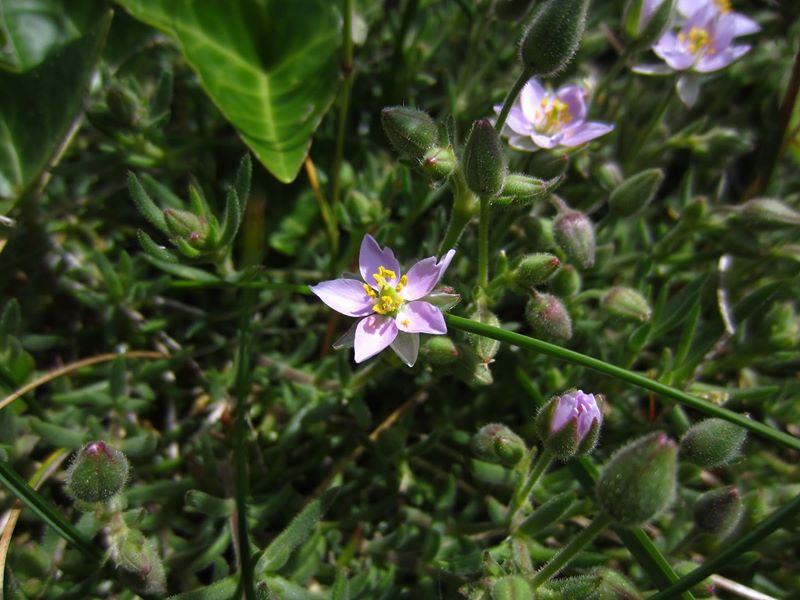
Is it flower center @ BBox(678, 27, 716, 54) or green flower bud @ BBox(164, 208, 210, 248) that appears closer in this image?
green flower bud @ BBox(164, 208, 210, 248)

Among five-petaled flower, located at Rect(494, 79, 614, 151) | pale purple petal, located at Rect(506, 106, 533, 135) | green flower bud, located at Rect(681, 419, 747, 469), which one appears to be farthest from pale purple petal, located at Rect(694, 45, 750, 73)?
green flower bud, located at Rect(681, 419, 747, 469)

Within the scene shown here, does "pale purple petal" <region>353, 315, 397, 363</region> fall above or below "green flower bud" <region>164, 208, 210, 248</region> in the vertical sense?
below

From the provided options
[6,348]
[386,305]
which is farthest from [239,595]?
[6,348]

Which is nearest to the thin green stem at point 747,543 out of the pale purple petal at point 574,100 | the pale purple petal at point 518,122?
the pale purple petal at point 518,122

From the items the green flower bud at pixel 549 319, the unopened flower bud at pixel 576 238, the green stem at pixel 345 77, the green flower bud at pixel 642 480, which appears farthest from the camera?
the green stem at pixel 345 77

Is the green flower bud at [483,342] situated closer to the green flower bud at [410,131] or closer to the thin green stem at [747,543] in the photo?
the green flower bud at [410,131]

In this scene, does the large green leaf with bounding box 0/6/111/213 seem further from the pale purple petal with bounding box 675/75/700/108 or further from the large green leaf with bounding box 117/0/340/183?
the pale purple petal with bounding box 675/75/700/108
